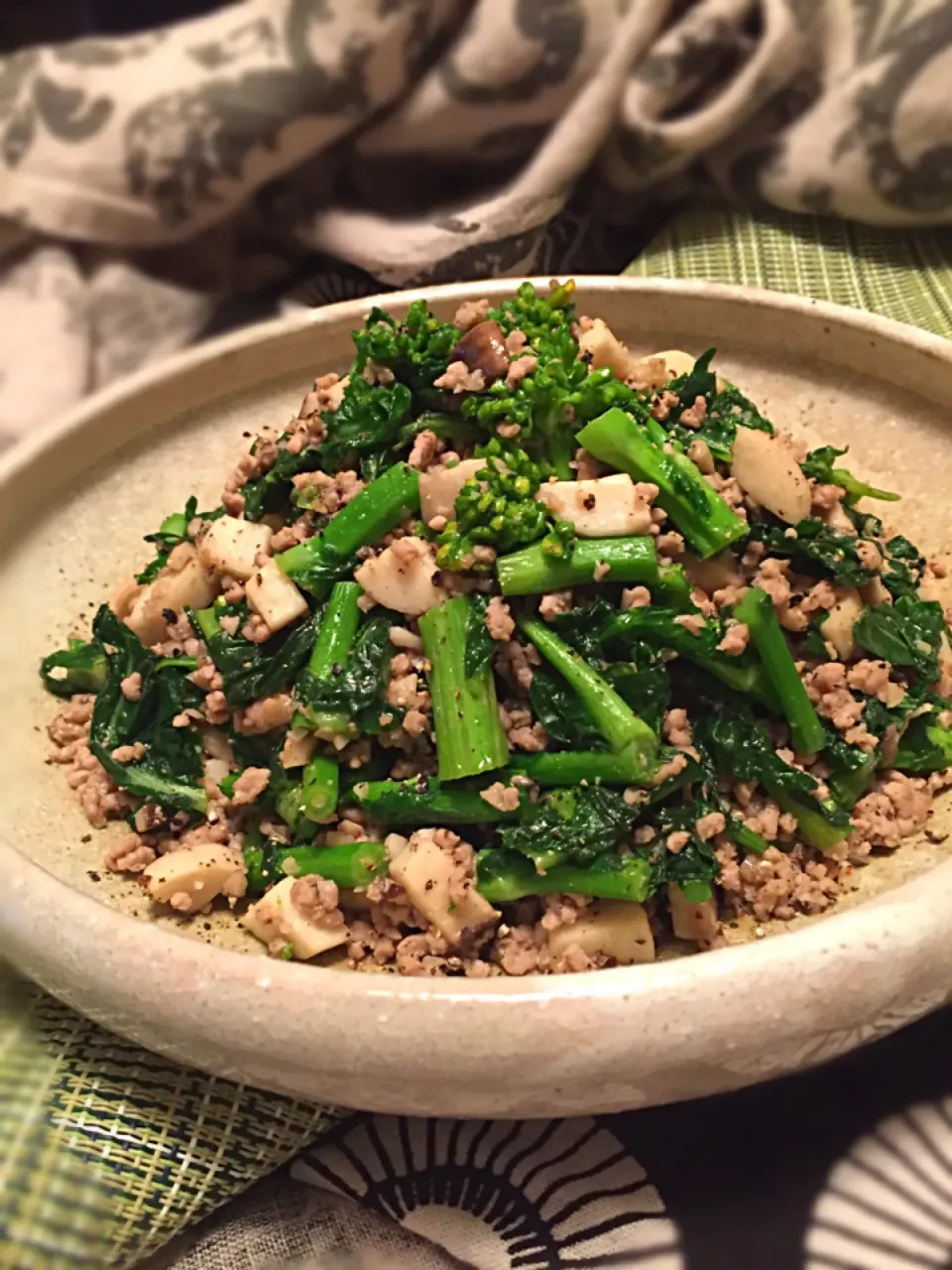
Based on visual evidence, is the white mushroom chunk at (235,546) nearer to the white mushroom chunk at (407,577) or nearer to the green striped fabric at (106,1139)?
the white mushroom chunk at (407,577)

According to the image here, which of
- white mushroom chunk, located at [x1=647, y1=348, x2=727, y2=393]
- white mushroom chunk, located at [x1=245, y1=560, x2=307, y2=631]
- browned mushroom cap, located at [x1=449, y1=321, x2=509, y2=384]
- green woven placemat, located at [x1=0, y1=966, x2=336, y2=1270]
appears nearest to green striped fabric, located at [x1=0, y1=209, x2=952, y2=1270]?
green woven placemat, located at [x1=0, y1=966, x2=336, y2=1270]

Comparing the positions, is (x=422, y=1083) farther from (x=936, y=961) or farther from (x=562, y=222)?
(x=562, y=222)

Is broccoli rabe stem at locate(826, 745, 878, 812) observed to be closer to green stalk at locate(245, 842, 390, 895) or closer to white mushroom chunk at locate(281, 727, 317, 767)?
green stalk at locate(245, 842, 390, 895)

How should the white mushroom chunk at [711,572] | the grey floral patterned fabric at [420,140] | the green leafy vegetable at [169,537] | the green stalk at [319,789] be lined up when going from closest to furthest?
the green stalk at [319,789]
the white mushroom chunk at [711,572]
the green leafy vegetable at [169,537]
the grey floral patterned fabric at [420,140]

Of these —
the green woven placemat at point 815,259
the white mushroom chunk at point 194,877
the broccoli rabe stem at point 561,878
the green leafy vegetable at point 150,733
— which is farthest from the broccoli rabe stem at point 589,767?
the green woven placemat at point 815,259

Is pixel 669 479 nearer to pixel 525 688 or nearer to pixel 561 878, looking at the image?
pixel 525 688

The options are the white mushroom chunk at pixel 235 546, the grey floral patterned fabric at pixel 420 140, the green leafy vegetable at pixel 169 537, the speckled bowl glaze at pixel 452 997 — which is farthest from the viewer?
the grey floral patterned fabric at pixel 420 140

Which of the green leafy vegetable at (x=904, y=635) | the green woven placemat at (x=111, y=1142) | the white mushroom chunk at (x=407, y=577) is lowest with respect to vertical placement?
the green woven placemat at (x=111, y=1142)
